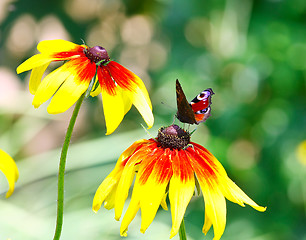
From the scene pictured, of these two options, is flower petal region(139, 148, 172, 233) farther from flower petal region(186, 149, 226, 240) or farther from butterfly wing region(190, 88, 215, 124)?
butterfly wing region(190, 88, 215, 124)

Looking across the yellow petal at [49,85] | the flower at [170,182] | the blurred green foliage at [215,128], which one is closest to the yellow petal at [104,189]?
the flower at [170,182]

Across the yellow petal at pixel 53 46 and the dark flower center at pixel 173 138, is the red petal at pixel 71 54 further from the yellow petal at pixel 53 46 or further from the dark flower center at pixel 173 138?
the dark flower center at pixel 173 138

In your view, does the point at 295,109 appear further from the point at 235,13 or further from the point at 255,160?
the point at 235,13

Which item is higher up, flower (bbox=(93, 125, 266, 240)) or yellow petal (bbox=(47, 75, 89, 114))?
yellow petal (bbox=(47, 75, 89, 114))

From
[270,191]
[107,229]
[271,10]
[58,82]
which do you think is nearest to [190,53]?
[271,10]

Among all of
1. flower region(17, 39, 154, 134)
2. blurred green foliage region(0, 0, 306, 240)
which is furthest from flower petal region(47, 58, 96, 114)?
blurred green foliage region(0, 0, 306, 240)
